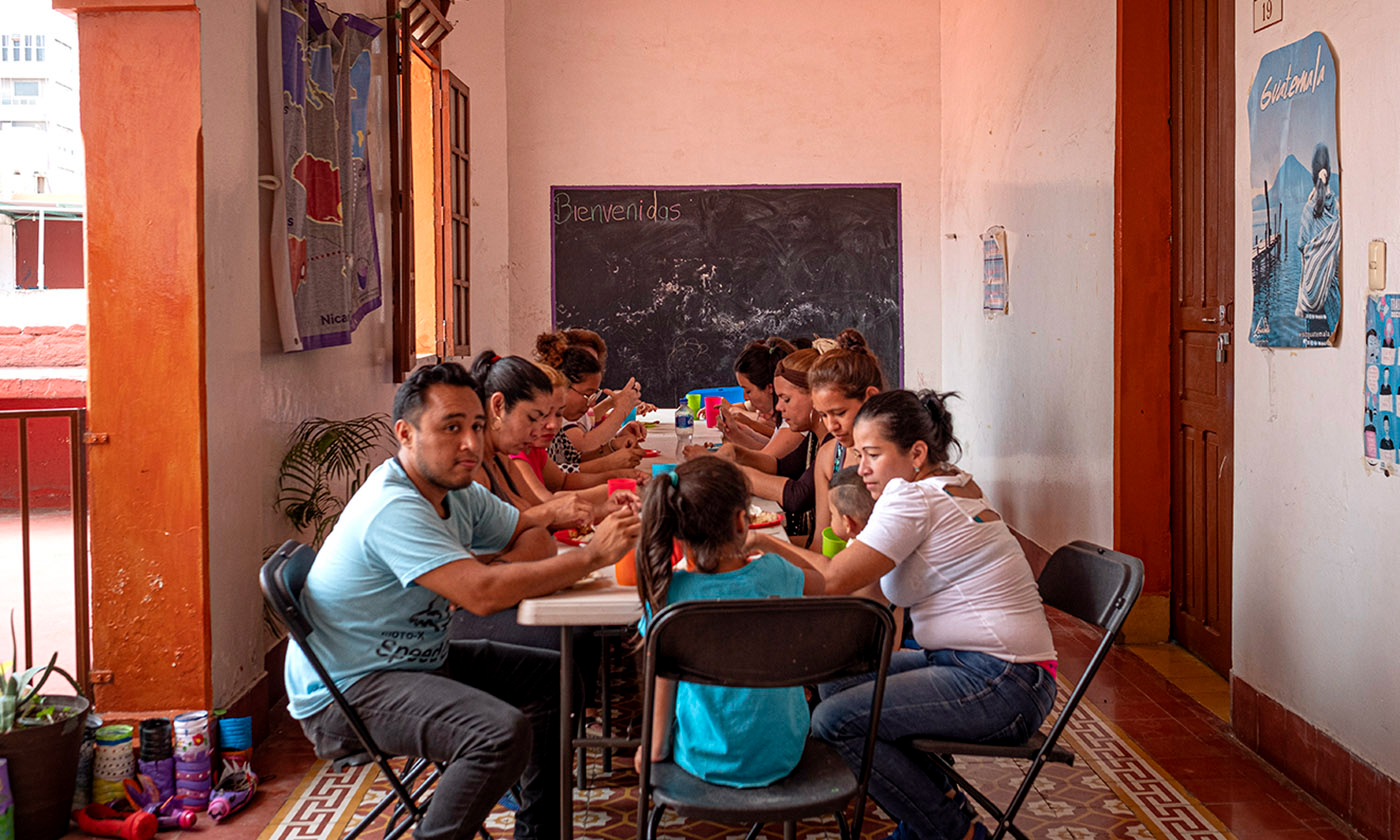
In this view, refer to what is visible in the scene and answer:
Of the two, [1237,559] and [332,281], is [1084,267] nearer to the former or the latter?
[1237,559]

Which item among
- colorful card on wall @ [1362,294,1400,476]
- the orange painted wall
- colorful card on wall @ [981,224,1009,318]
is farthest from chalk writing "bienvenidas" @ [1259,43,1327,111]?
colorful card on wall @ [981,224,1009,318]

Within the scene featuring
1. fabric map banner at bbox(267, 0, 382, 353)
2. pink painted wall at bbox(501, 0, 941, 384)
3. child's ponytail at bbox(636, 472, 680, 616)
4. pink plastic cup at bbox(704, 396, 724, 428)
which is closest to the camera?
child's ponytail at bbox(636, 472, 680, 616)

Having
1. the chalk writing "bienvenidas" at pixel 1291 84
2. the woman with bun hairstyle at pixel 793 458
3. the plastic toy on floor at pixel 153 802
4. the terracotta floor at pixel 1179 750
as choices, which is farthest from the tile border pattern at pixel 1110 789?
the chalk writing "bienvenidas" at pixel 1291 84

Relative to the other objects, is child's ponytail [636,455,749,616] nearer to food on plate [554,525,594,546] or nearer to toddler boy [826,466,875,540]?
toddler boy [826,466,875,540]

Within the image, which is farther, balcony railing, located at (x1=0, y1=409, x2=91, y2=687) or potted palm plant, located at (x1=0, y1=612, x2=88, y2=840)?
balcony railing, located at (x1=0, y1=409, x2=91, y2=687)

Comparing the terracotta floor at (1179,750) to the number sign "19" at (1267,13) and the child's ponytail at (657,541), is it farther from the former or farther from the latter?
the number sign "19" at (1267,13)

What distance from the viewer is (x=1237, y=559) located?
3615mm

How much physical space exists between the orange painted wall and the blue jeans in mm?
1903

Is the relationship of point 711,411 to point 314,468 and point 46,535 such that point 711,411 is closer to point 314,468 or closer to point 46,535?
point 314,468

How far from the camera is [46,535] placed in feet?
26.1

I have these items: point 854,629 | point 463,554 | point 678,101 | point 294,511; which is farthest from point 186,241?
point 678,101

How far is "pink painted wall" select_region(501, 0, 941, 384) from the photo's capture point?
8.08 metres

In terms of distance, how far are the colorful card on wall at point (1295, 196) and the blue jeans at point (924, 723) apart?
1436 mm

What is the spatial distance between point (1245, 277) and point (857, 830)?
2279mm
